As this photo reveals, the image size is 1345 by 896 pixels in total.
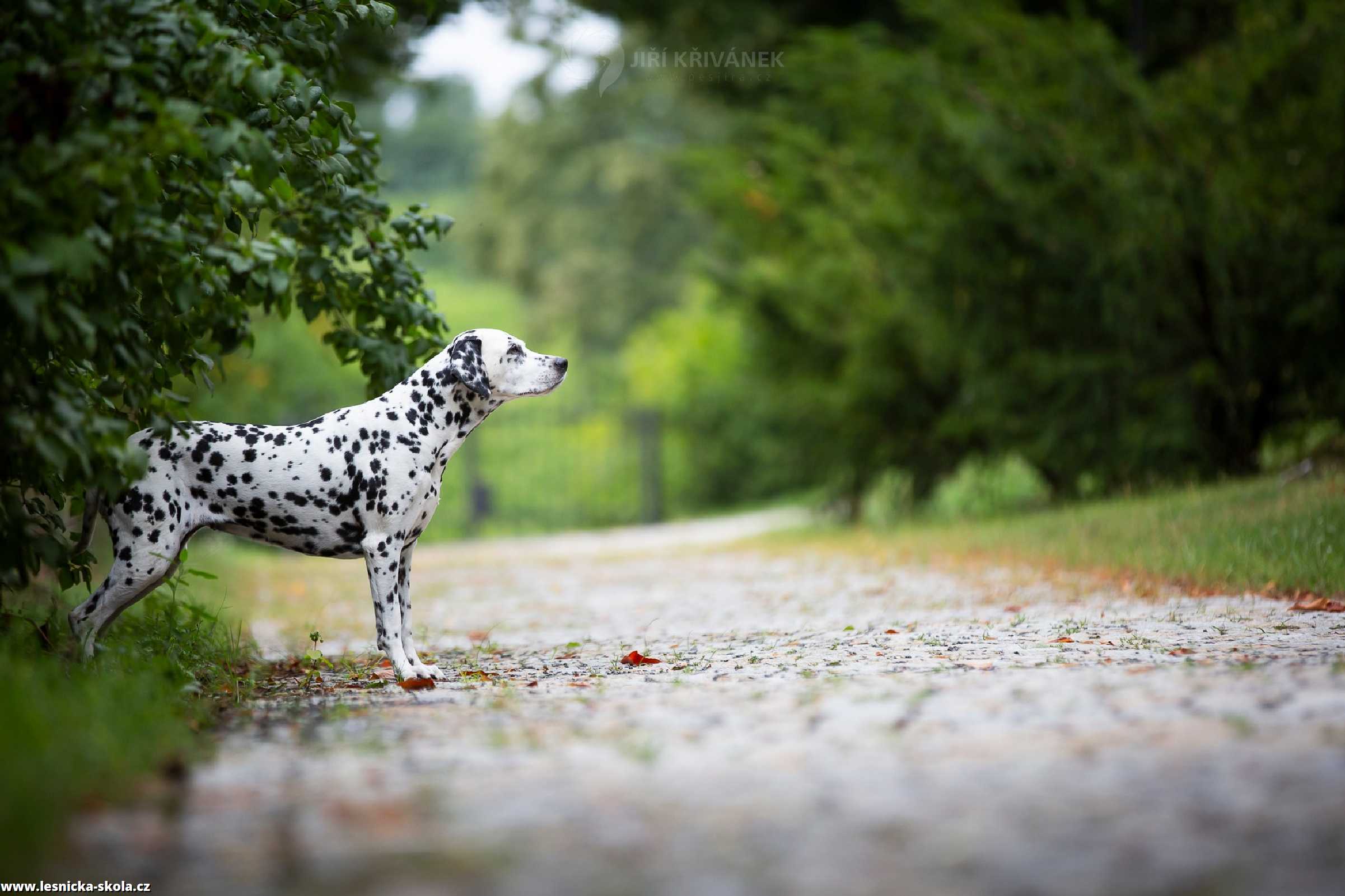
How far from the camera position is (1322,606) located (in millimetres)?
7008

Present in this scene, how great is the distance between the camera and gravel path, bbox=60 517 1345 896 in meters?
2.83

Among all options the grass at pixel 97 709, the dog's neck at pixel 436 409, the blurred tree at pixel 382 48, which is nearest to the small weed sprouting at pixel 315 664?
the grass at pixel 97 709

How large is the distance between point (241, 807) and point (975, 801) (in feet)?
6.54

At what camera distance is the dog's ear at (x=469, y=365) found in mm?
6328

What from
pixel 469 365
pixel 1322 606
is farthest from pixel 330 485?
pixel 1322 606

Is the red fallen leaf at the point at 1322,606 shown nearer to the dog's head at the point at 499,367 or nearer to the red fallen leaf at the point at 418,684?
the dog's head at the point at 499,367

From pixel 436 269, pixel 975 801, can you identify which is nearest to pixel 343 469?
pixel 975 801

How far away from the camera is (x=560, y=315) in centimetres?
3766

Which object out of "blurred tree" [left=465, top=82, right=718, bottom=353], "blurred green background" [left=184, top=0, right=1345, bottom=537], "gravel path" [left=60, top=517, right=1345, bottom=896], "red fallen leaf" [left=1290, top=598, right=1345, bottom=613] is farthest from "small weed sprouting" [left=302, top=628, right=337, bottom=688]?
"blurred tree" [left=465, top=82, right=718, bottom=353]

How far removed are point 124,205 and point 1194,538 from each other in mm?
7699

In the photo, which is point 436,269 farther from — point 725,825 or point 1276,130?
point 725,825

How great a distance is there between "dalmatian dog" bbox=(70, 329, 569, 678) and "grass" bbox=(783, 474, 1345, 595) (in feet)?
16.2

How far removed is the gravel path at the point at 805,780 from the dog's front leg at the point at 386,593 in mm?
471

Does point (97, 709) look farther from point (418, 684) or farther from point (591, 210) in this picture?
point (591, 210)
